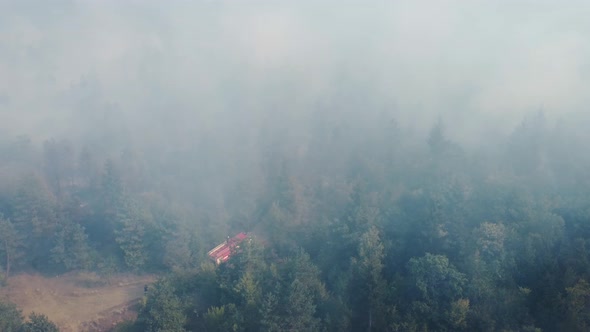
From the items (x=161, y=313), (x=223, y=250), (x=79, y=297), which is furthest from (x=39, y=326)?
(x=223, y=250)

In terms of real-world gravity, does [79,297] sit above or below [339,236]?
below

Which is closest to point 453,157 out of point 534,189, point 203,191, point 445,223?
point 534,189

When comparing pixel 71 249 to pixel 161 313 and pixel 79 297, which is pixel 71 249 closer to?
pixel 79 297

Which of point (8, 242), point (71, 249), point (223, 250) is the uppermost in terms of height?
point (8, 242)

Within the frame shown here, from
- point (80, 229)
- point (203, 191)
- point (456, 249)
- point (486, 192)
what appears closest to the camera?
point (456, 249)

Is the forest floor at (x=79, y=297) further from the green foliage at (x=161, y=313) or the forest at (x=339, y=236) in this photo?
the green foliage at (x=161, y=313)

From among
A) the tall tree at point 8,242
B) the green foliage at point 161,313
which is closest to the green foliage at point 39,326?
the green foliage at point 161,313

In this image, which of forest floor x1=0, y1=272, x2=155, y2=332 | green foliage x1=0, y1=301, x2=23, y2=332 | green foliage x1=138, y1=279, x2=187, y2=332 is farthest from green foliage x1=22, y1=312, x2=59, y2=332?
forest floor x1=0, y1=272, x2=155, y2=332

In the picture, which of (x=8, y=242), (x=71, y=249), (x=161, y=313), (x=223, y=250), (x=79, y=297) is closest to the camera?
(x=161, y=313)

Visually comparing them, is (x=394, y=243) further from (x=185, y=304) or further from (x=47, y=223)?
(x=47, y=223)

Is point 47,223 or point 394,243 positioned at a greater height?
point 394,243
